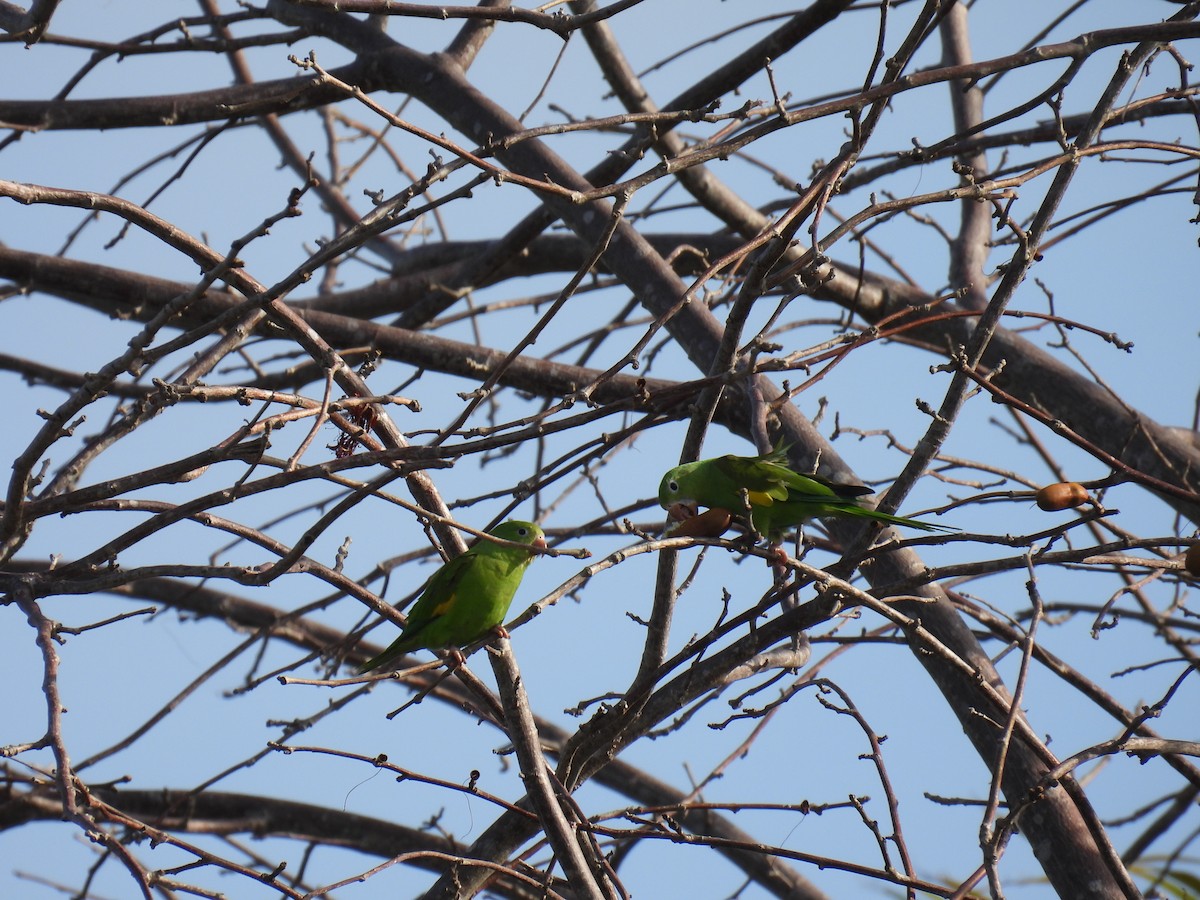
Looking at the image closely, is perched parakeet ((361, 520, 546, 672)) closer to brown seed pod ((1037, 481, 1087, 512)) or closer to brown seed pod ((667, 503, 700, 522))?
brown seed pod ((667, 503, 700, 522))

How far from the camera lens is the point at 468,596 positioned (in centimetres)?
325

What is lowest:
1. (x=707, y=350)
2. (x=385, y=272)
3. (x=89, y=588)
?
(x=89, y=588)

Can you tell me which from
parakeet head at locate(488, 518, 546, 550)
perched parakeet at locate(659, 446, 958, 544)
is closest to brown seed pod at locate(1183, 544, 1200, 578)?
perched parakeet at locate(659, 446, 958, 544)

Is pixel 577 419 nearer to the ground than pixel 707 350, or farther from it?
nearer to the ground

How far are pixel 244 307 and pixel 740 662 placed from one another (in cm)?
145

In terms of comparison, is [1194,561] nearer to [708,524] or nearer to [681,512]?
[708,524]

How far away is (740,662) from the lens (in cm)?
284

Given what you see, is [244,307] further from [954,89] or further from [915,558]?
[954,89]

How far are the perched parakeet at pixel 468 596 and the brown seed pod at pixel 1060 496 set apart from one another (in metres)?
1.47

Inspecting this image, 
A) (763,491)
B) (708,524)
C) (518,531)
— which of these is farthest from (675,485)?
(708,524)

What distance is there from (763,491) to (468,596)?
2.92 feet

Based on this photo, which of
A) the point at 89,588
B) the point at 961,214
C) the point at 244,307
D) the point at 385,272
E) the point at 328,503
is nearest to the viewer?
the point at 244,307

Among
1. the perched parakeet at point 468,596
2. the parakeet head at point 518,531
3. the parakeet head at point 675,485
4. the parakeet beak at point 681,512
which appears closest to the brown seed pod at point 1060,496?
the parakeet beak at point 681,512

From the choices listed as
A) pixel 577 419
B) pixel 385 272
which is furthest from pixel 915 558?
pixel 385 272
